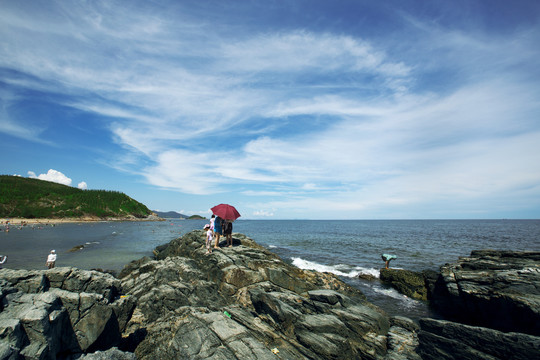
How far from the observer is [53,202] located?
4678 inches

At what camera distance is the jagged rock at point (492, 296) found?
1095 cm

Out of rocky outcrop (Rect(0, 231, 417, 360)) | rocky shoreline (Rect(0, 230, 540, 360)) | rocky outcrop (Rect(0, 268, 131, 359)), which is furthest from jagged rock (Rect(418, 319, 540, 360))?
rocky outcrop (Rect(0, 268, 131, 359))

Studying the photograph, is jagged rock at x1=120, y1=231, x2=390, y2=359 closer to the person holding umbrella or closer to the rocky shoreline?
the rocky shoreline

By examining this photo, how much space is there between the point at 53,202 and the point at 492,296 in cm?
16504

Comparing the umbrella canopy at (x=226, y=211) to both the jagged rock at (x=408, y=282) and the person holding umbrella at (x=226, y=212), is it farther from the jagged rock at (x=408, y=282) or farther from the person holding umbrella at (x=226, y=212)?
the jagged rock at (x=408, y=282)

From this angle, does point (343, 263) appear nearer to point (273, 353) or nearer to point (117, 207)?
point (273, 353)

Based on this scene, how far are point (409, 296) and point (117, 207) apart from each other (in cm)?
17538

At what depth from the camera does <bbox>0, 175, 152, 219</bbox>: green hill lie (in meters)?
102

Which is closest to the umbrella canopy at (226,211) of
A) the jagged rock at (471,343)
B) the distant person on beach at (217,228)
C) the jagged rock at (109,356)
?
the distant person on beach at (217,228)

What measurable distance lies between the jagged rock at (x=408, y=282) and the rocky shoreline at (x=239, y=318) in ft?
9.55

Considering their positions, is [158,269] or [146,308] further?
[158,269]

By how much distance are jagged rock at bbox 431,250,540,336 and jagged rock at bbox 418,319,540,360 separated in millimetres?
3598

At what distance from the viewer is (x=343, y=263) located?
3167 centimetres

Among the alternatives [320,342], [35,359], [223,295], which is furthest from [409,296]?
[35,359]
